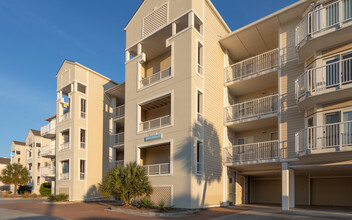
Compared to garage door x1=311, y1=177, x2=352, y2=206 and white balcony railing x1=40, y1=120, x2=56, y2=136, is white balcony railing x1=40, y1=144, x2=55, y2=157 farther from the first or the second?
garage door x1=311, y1=177, x2=352, y2=206

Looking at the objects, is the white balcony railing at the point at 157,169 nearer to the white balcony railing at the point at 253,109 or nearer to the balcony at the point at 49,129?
the white balcony railing at the point at 253,109

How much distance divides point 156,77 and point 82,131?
12733 millimetres

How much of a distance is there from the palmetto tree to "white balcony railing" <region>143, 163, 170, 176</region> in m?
1.40

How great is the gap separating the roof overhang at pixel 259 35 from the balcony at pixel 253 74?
46.0 inches

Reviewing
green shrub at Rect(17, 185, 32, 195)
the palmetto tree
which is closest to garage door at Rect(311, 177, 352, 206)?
the palmetto tree

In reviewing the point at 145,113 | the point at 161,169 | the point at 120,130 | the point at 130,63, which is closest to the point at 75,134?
the point at 120,130

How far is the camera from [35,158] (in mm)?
48938

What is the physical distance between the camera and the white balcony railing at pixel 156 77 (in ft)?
65.7

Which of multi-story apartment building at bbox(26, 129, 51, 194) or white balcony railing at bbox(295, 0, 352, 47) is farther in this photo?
multi-story apartment building at bbox(26, 129, 51, 194)

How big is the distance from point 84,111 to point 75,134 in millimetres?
→ 3097

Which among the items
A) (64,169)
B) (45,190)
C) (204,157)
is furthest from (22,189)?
(204,157)

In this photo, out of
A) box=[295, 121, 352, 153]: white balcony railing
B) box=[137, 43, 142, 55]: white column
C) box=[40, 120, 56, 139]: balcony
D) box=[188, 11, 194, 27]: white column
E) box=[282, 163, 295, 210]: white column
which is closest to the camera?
box=[295, 121, 352, 153]: white balcony railing

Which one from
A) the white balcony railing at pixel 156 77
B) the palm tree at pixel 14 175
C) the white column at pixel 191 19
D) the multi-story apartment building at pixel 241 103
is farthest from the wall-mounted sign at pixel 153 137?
the palm tree at pixel 14 175

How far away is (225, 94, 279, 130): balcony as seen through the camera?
18.5m
